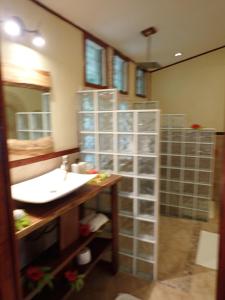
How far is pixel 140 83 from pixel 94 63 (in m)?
1.55

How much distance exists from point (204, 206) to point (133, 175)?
1.69m

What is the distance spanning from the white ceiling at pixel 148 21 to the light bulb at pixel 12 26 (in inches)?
15.2

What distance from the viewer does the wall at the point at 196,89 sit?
153 inches

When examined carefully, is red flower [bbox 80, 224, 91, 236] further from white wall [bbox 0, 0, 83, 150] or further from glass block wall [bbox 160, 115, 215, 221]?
glass block wall [bbox 160, 115, 215, 221]

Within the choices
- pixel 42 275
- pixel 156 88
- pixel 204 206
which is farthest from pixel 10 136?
pixel 156 88

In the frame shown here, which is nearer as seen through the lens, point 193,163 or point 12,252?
point 12,252

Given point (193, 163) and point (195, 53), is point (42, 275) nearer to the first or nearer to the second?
point (193, 163)

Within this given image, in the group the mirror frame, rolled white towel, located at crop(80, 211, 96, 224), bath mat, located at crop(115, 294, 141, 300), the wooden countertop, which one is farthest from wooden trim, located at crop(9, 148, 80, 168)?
bath mat, located at crop(115, 294, 141, 300)

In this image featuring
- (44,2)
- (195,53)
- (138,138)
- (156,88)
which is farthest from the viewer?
(156,88)

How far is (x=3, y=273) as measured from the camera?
761mm

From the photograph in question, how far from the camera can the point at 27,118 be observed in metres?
1.70

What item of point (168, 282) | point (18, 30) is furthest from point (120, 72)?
point (168, 282)

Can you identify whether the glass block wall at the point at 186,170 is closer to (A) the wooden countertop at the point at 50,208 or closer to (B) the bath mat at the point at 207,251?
(B) the bath mat at the point at 207,251

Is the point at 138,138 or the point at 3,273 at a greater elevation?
the point at 138,138
